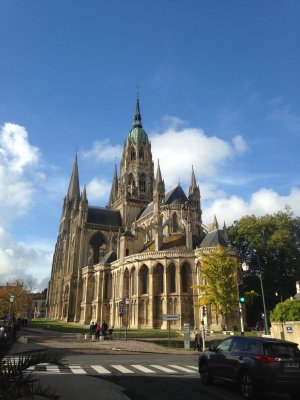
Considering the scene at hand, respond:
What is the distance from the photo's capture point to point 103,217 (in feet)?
250

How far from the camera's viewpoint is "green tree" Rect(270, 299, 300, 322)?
24.8m

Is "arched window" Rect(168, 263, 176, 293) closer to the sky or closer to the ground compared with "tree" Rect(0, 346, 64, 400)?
closer to the sky

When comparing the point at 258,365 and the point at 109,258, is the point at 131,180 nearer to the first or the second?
the point at 109,258

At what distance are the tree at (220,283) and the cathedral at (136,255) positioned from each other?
431cm

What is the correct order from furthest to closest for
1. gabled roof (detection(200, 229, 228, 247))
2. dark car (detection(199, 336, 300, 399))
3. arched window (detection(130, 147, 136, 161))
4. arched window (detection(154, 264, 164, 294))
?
1. arched window (detection(130, 147, 136, 161))
2. arched window (detection(154, 264, 164, 294))
3. gabled roof (detection(200, 229, 228, 247))
4. dark car (detection(199, 336, 300, 399))

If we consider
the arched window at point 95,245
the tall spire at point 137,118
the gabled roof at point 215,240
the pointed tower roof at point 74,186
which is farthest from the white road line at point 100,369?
the pointed tower roof at point 74,186

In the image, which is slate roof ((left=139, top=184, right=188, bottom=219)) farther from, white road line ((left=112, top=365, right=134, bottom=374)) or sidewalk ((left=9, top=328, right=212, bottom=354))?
white road line ((left=112, top=365, right=134, bottom=374))

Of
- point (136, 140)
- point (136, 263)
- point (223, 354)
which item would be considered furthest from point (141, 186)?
point (223, 354)

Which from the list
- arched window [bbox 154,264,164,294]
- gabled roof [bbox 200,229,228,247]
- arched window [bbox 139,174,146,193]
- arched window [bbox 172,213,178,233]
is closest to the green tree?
gabled roof [bbox 200,229,228,247]

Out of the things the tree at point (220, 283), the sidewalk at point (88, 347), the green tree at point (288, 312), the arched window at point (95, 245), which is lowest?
the sidewalk at point (88, 347)

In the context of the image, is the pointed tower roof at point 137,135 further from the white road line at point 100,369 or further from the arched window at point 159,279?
the white road line at point 100,369

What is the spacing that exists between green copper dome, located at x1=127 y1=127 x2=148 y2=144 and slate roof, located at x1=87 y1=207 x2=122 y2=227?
54.2ft

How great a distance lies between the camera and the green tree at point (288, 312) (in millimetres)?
24797

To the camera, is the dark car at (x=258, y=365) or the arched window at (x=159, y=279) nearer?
the dark car at (x=258, y=365)
